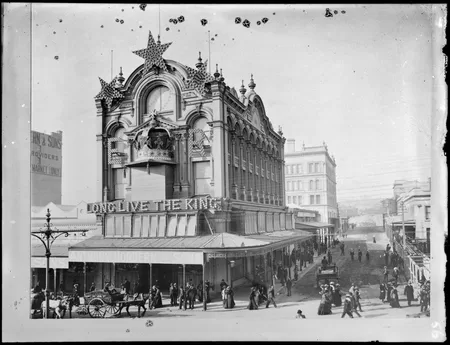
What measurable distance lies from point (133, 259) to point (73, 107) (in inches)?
175

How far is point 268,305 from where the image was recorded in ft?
34.1

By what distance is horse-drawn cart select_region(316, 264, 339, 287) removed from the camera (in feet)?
34.2

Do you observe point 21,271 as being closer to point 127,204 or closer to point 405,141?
point 127,204

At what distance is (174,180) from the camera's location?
37.3 feet

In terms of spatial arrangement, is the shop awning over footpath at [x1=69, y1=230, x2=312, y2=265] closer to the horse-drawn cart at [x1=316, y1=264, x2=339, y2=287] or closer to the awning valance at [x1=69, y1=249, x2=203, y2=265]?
the awning valance at [x1=69, y1=249, x2=203, y2=265]

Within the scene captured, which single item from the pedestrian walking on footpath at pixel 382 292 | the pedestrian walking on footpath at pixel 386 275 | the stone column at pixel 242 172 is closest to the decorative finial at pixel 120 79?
the stone column at pixel 242 172

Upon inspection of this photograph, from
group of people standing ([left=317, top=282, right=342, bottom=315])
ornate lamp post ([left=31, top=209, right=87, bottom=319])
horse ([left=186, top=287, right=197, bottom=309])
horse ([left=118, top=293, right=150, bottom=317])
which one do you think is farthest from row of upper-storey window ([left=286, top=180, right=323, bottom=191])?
ornate lamp post ([left=31, top=209, right=87, bottom=319])

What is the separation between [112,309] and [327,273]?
5.65m

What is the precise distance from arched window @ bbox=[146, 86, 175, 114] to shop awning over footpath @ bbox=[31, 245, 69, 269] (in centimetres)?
459

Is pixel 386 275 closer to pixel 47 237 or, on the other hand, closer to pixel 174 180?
A: pixel 174 180

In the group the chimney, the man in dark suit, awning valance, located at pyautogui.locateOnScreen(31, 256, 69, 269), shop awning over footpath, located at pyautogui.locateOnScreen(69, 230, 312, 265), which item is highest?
the chimney

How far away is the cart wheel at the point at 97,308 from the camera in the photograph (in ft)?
34.3

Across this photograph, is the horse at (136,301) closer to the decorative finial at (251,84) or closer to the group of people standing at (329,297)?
the group of people standing at (329,297)

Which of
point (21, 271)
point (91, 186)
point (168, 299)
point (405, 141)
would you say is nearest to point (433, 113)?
point (405, 141)
